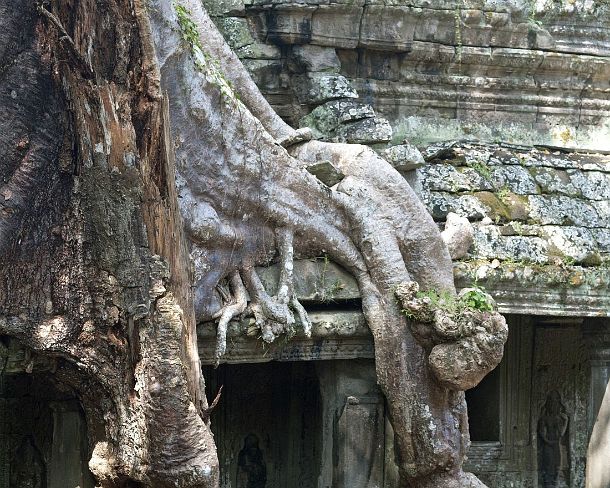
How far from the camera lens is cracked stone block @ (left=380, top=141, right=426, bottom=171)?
24.2ft

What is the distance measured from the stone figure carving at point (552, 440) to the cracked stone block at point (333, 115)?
2.61m

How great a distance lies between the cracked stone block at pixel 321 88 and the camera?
309 inches

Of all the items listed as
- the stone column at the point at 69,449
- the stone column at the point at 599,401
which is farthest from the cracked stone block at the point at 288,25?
the stone column at the point at 69,449

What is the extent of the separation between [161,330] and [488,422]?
13.8 ft

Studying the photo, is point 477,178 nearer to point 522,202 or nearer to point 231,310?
point 522,202

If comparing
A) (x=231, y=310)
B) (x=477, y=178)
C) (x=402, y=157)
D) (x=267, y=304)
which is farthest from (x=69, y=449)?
(x=477, y=178)

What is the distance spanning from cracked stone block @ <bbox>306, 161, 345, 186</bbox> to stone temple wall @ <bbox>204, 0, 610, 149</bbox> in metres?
0.89

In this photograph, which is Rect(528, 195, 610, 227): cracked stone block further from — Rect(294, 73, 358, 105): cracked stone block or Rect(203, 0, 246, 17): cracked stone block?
Rect(203, 0, 246, 17): cracked stone block

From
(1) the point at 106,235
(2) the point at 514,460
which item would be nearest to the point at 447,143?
(2) the point at 514,460

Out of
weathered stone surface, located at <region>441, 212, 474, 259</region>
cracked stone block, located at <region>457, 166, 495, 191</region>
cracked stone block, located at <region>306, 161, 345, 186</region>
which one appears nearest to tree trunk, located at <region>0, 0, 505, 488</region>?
cracked stone block, located at <region>306, 161, 345, 186</region>

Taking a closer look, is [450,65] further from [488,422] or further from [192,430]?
[192,430]

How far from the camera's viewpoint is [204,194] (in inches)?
251

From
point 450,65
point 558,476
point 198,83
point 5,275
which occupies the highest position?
point 450,65

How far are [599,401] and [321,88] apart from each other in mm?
2597
